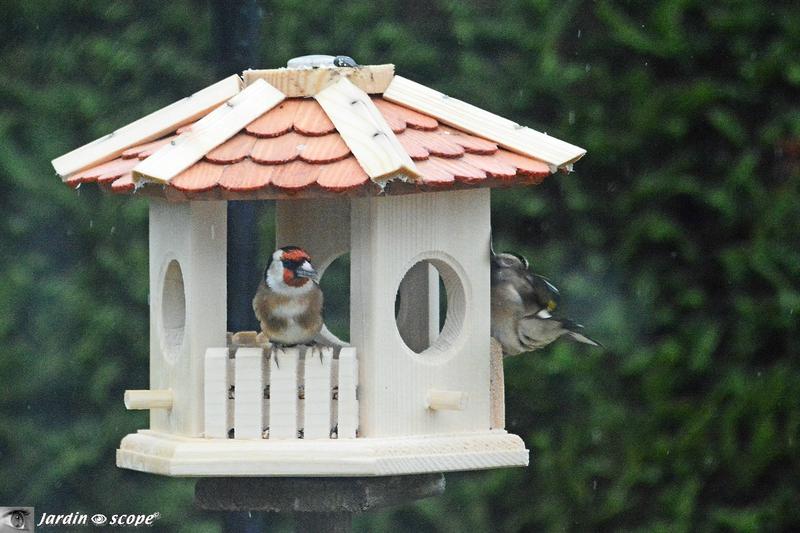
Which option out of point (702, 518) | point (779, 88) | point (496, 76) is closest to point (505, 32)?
point (496, 76)

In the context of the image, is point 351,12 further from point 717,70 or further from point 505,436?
point 505,436

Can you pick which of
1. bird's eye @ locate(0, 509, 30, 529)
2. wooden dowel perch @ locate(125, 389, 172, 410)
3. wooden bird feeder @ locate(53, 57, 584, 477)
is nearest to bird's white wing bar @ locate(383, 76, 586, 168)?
wooden bird feeder @ locate(53, 57, 584, 477)

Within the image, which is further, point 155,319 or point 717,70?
point 717,70

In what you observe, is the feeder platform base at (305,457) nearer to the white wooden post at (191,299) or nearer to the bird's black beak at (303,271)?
the white wooden post at (191,299)

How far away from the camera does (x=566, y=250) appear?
4418 mm

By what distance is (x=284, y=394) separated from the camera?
289 cm

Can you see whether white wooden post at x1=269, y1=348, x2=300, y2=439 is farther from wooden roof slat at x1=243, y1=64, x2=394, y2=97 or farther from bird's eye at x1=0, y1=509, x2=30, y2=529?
bird's eye at x1=0, y1=509, x2=30, y2=529

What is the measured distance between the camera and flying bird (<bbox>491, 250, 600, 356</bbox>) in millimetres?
3209

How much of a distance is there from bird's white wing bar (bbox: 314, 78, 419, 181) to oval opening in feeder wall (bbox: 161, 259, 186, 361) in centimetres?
52

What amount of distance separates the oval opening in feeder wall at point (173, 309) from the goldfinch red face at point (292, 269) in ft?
1.03

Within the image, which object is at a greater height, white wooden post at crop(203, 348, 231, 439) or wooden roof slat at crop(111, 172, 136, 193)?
wooden roof slat at crop(111, 172, 136, 193)

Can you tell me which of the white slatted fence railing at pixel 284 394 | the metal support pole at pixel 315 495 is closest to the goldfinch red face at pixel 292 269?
the white slatted fence railing at pixel 284 394

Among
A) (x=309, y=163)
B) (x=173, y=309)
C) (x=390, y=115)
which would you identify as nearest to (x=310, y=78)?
(x=390, y=115)

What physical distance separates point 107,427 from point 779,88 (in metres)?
2.20
